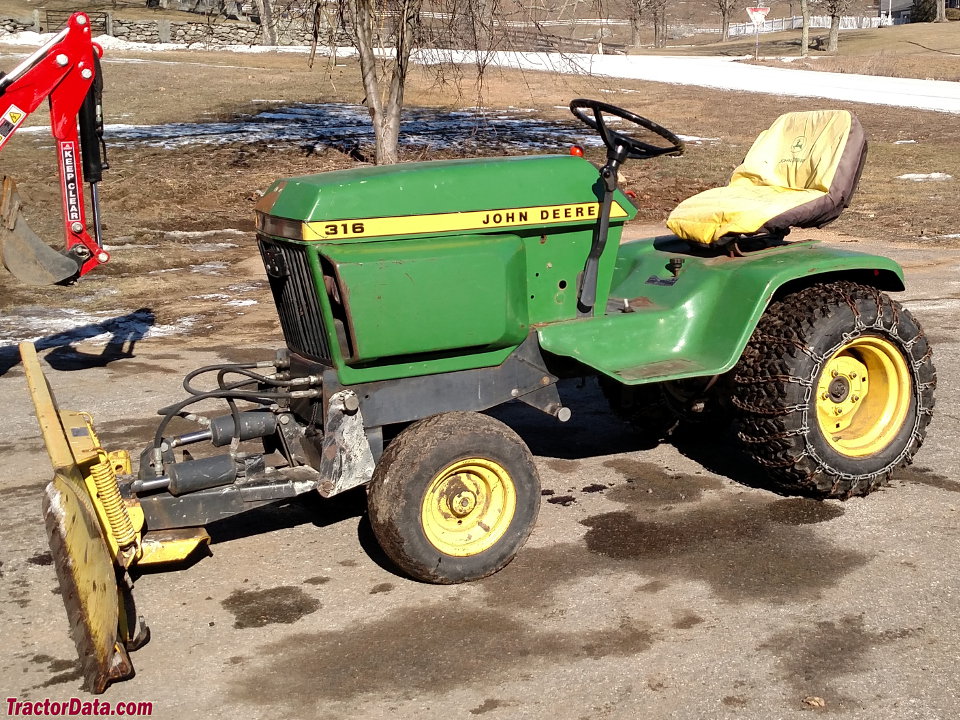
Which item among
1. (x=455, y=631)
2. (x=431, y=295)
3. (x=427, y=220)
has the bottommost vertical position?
(x=455, y=631)

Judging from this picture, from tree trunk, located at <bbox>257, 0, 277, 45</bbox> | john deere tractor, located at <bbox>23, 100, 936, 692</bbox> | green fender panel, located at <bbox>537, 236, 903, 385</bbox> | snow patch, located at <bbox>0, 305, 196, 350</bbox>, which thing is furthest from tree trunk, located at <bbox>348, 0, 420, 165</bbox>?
tree trunk, located at <bbox>257, 0, 277, 45</bbox>

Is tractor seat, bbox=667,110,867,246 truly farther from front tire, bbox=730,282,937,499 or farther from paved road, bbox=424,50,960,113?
paved road, bbox=424,50,960,113

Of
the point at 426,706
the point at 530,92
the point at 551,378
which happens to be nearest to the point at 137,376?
the point at 551,378

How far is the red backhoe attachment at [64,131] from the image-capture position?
23.1 feet

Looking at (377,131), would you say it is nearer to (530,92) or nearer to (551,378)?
(551,378)

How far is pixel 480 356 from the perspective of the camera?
14.5ft

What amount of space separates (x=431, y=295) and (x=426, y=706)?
1.54 metres

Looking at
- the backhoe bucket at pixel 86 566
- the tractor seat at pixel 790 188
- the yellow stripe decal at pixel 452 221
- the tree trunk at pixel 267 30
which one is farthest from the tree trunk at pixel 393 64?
the tree trunk at pixel 267 30

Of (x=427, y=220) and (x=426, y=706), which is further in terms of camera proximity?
(x=427, y=220)

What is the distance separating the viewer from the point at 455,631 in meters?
3.87

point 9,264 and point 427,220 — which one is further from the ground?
point 427,220

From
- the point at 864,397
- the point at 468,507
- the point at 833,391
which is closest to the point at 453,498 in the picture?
the point at 468,507

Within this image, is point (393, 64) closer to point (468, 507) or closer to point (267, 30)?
point (468, 507)

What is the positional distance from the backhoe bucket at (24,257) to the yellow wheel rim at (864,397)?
16.8 ft
